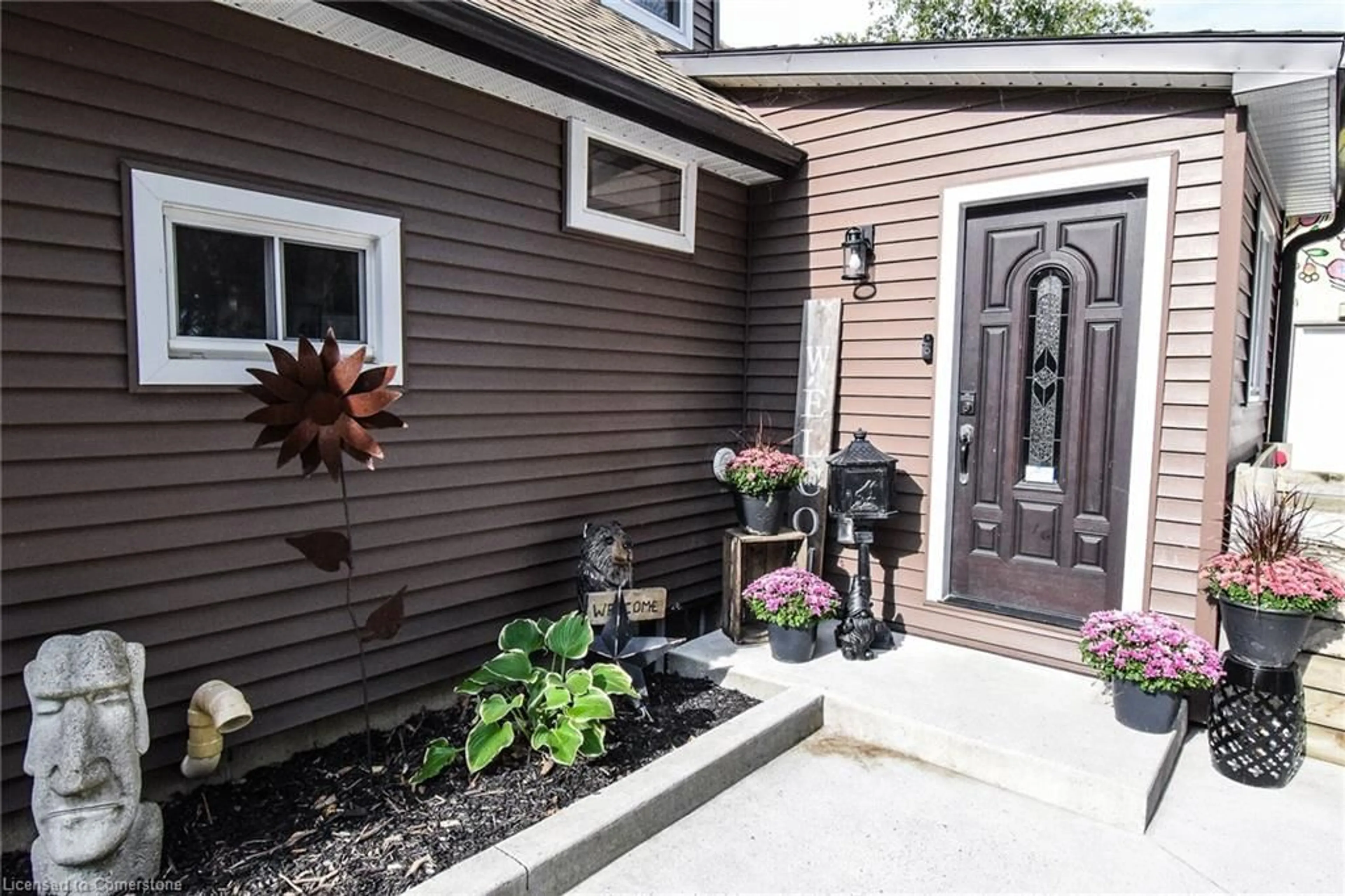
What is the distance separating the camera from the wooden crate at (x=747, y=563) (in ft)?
13.0

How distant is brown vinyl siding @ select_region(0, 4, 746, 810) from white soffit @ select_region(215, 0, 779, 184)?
0.19ft

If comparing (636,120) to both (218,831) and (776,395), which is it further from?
(218,831)

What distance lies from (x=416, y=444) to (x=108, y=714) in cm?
136

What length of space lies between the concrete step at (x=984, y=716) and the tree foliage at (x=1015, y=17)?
40.0ft

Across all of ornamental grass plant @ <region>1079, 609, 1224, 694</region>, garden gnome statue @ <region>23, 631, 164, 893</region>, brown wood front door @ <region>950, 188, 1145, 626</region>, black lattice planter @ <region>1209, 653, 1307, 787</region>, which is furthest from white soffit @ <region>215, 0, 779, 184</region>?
black lattice planter @ <region>1209, 653, 1307, 787</region>

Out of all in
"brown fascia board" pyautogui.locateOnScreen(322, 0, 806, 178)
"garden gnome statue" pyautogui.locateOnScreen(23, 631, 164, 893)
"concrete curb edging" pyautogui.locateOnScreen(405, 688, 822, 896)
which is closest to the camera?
"garden gnome statue" pyautogui.locateOnScreen(23, 631, 164, 893)

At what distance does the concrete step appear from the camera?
2.63m

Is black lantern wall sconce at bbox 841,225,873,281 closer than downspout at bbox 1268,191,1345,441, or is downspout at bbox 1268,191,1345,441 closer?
black lantern wall sconce at bbox 841,225,873,281

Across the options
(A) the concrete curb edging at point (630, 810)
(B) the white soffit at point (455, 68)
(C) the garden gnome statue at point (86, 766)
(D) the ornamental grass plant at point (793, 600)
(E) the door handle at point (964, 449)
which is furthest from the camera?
(E) the door handle at point (964, 449)

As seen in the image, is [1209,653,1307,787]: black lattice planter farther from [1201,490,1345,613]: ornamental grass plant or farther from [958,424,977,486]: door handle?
[958,424,977,486]: door handle

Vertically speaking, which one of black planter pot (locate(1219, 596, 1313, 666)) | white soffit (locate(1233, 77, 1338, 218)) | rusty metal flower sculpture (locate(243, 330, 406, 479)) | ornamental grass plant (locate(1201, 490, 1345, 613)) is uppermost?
white soffit (locate(1233, 77, 1338, 218))

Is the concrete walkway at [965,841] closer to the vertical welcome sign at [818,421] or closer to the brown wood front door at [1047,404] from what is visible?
the brown wood front door at [1047,404]

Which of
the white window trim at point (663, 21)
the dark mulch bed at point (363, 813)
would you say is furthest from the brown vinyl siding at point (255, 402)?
the white window trim at point (663, 21)

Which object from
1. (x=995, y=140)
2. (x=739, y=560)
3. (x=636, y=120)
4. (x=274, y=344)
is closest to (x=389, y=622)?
(x=274, y=344)
